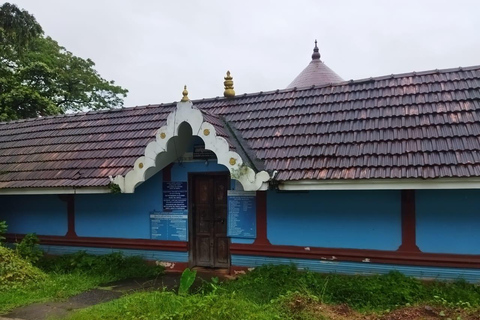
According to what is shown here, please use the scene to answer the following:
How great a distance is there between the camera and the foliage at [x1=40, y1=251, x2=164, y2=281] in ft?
25.1

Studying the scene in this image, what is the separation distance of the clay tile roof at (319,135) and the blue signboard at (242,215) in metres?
0.81

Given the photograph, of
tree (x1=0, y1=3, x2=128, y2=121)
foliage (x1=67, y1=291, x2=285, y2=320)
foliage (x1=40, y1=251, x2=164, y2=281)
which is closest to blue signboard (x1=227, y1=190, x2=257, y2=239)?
foliage (x1=40, y1=251, x2=164, y2=281)

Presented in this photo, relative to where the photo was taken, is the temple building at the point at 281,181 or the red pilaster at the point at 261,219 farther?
the red pilaster at the point at 261,219

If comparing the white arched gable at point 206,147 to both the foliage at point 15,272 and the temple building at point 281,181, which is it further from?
the foliage at point 15,272

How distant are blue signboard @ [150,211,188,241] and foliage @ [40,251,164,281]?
0.62 meters

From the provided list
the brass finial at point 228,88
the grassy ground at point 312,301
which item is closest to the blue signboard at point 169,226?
the grassy ground at point 312,301

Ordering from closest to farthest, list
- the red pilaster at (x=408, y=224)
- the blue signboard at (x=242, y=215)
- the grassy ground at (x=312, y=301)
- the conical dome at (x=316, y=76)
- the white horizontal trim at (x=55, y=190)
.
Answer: the grassy ground at (x=312, y=301) < the red pilaster at (x=408, y=224) < the blue signboard at (x=242, y=215) < the white horizontal trim at (x=55, y=190) < the conical dome at (x=316, y=76)

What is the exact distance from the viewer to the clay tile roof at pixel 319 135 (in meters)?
6.10

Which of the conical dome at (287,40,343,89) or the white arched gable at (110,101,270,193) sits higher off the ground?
the conical dome at (287,40,343,89)

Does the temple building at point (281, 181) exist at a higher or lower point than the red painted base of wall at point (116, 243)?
higher

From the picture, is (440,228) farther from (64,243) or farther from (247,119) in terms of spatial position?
(64,243)

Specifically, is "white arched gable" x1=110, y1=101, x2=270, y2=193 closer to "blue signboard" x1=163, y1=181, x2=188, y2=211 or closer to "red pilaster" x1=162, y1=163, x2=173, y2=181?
"red pilaster" x1=162, y1=163, x2=173, y2=181

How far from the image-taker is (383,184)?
5.88 m

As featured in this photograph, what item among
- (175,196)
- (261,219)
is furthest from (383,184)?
(175,196)
